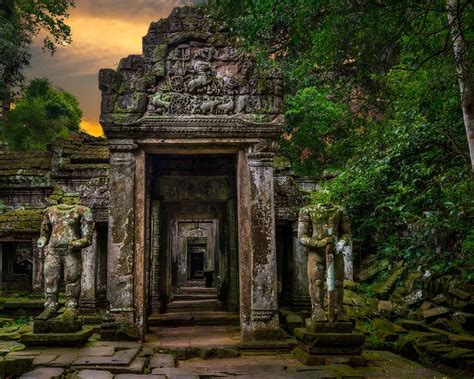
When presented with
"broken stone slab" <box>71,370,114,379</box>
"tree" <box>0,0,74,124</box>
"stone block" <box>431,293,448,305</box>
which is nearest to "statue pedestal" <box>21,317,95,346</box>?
"broken stone slab" <box>71,370,114,379</box>

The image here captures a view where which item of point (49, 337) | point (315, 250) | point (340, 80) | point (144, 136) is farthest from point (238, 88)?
point (340, 80)

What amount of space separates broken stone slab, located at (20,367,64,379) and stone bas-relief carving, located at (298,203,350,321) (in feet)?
11.4

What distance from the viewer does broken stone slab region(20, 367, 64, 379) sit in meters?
5.33

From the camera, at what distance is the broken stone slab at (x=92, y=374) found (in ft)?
17.8

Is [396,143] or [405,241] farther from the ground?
[396,143]

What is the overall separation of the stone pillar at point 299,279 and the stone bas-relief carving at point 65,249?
16.3 feet

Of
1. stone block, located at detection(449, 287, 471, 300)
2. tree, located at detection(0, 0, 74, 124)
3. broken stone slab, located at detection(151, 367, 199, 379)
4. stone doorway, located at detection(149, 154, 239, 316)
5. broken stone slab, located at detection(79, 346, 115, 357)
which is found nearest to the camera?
broken stone slab, located at detection(151, 367, 199, 379)

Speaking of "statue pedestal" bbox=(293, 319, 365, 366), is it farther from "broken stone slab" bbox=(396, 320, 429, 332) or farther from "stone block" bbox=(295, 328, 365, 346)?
"broken stone slab" bbox=(396, 320, 429, 332)

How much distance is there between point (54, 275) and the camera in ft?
25.2

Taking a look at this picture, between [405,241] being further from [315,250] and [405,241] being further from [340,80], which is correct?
[340,80]

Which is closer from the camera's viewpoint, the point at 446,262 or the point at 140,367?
the point at 140,367

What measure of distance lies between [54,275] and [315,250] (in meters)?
4.16

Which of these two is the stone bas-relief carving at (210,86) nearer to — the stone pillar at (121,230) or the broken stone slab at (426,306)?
the stone pillar at (121,230)

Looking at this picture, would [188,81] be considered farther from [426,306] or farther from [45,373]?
[426,306]
